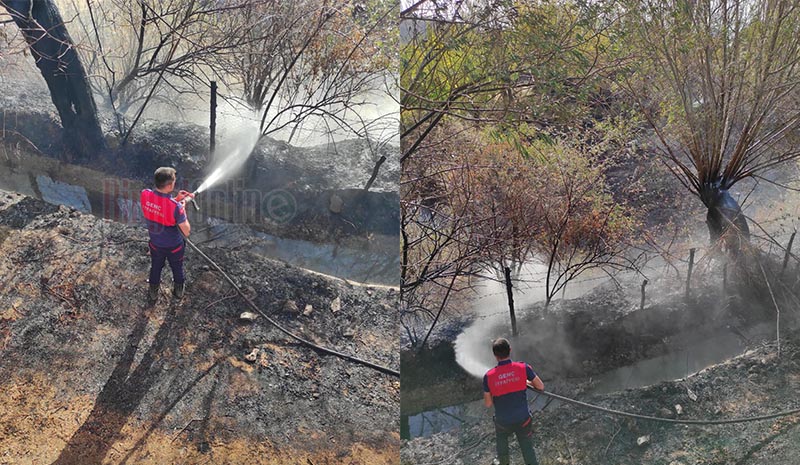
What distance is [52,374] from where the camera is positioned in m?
2.15

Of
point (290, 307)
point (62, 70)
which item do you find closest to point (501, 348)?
A: point (290, 307)

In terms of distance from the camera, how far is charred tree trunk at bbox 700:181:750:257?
282 cm

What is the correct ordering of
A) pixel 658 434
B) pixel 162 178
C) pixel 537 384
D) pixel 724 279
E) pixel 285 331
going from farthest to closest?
pixel 724 279 → pixel 658 434 → pixel 537 384 → pixel 285 331 → pixel 162 178

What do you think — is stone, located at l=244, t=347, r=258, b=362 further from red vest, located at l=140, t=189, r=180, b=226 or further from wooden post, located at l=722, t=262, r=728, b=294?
wooden post, located at l=722, t=262, r=728, b=294

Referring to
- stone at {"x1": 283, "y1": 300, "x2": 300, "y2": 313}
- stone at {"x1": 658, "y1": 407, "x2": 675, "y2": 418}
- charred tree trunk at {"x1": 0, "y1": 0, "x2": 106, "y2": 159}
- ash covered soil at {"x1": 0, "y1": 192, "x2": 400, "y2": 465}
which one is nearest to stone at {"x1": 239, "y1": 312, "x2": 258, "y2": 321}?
ash covered soil at {"x1": 0, "y1": 192, "x2": 400, "y2": 465}

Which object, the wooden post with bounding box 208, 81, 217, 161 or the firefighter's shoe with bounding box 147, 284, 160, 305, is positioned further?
the wooden post with bounding box 208, 81, 217, 161

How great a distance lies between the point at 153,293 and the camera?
235 centimetres

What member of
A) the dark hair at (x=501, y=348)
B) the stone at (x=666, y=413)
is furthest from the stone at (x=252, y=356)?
the stone at (x=666, y=413)

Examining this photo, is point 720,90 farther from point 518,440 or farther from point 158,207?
point 158,207

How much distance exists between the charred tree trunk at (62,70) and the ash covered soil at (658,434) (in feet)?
6.10

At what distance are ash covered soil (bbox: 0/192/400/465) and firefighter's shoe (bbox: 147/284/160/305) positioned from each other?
1.0 inches

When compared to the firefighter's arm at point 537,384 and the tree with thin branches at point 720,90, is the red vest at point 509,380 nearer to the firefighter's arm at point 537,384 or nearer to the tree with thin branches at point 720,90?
the firefighter's arm at point 537,384

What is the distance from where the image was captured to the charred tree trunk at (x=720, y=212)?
9.25 feet

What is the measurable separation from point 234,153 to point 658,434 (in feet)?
7.36
